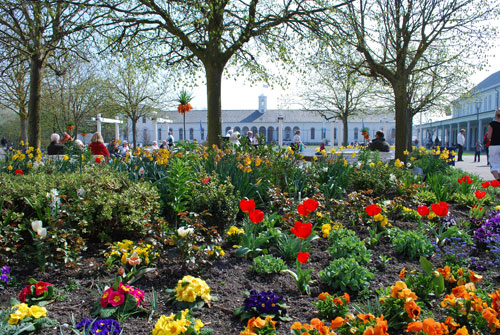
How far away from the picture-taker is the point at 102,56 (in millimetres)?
9023

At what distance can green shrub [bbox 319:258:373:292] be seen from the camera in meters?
2.56

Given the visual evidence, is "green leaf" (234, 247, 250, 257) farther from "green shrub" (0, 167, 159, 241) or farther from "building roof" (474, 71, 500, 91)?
"building roof" (474, 71, 500, 91)

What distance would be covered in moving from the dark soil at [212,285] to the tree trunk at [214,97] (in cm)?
585

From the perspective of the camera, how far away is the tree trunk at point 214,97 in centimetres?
889

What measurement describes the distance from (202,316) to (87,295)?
85 centimetres

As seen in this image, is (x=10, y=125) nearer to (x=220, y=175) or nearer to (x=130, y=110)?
(x=130, y=110)

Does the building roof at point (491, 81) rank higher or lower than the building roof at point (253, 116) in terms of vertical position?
higher

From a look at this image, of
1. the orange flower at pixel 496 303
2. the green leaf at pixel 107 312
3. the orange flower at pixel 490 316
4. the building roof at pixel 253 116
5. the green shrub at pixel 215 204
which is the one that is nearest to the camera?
the orange flower at pixel 490 316

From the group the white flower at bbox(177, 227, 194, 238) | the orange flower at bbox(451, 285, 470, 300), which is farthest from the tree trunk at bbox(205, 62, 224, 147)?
the orange flower at bbox(451, 285, 470, 300)

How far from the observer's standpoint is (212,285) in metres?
2.68

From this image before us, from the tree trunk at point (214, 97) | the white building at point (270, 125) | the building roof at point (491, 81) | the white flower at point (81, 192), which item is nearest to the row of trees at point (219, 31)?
the tree trunk at point (214, 97)

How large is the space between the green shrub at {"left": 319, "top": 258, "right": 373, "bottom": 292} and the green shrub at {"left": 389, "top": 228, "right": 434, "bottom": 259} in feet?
2.31

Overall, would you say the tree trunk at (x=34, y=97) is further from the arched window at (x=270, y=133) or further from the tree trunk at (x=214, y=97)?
the arched window at (x=270, y=133)

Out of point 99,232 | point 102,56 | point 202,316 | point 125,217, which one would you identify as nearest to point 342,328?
point 202,316
